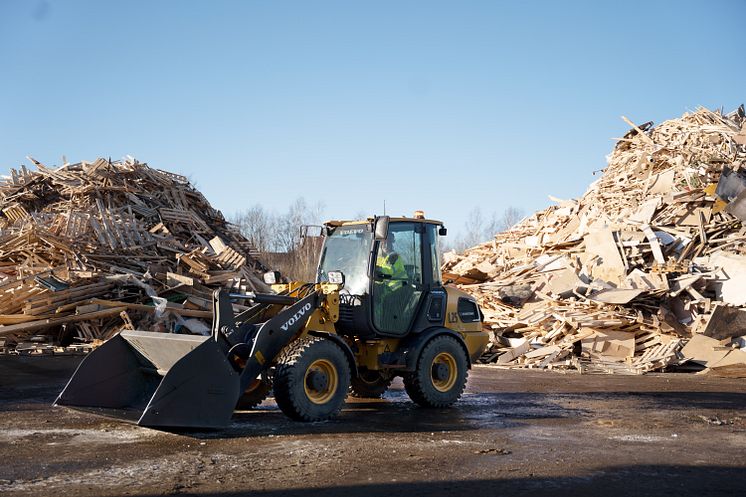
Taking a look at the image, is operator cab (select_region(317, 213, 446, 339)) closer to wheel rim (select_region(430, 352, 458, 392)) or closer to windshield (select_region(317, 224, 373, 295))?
windshield (select_region(317, 224, 373, 295))

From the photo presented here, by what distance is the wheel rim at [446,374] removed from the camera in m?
10.3

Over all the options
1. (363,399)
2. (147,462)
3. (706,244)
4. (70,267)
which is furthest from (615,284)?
(147,462)

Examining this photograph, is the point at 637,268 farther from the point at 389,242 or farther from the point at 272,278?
the point at 272,278

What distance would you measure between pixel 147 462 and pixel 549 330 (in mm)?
11980

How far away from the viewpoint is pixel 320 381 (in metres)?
8.76

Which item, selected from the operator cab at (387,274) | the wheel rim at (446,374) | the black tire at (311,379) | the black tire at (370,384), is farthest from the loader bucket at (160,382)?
the wheel rim at (446,374)

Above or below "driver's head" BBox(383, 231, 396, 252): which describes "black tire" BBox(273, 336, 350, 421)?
below

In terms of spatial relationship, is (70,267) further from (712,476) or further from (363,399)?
(712,476)

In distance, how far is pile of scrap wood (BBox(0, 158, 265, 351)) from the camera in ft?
55.0

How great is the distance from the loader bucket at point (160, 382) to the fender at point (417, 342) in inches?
106

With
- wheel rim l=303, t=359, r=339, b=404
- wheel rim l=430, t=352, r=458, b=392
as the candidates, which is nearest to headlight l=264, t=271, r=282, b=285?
wheel rim l=303, t=359, r=339, b=404

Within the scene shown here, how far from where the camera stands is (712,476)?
21.6 feet

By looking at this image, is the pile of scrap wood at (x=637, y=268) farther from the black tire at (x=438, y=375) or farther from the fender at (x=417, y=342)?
the fender at (x=417, y=342)

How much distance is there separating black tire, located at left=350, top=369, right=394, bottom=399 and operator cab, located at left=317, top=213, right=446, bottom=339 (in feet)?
3.28
